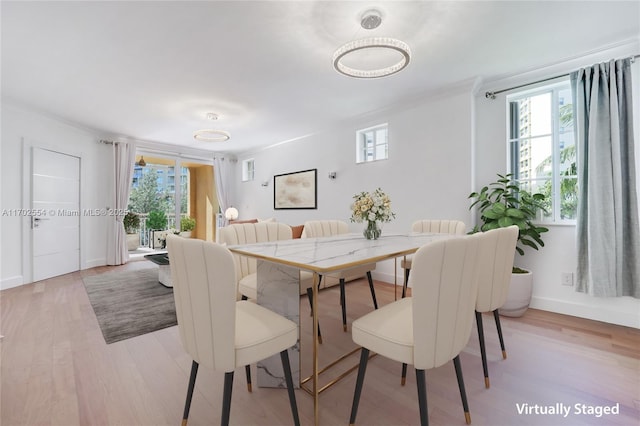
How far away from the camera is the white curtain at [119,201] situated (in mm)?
5348

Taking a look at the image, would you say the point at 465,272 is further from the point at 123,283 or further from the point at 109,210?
the point at 109,210

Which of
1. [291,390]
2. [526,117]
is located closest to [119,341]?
[291,390]

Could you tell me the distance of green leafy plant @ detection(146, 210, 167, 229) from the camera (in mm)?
6453

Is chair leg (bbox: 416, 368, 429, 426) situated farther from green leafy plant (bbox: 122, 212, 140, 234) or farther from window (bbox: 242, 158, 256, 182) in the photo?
green leafy plant (bbox: 122, 212, 140, 234)

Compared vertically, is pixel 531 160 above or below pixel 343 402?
above

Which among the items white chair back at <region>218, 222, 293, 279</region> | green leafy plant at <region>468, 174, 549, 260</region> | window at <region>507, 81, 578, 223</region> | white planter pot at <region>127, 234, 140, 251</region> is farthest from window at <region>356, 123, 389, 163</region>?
white planter pot at <region>127, 234, 140, 251</region>

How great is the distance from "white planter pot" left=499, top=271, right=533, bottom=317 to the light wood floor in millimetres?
155

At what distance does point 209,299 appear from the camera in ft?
3.36

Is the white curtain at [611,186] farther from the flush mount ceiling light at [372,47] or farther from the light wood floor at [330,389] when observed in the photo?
the flush mount ceiling light at [372,47]

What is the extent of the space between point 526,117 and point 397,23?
2.06 metres

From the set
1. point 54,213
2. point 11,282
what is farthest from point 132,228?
point 11,282

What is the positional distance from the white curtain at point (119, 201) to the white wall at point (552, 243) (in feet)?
20.4

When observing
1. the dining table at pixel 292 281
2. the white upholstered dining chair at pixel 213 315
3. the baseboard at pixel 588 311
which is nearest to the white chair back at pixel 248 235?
the dining table at pixel 292 281

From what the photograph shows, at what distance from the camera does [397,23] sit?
214cm
